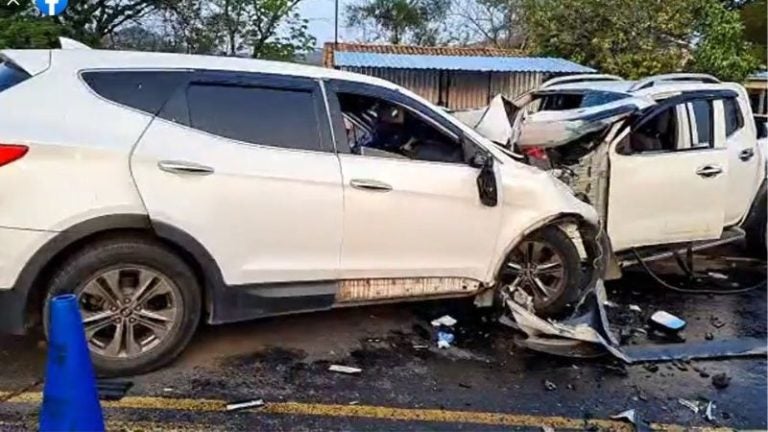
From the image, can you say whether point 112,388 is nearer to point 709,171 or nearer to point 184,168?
point 184,168

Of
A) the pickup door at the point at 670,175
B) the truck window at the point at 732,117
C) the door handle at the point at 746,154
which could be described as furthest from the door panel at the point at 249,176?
the door handle at the point at 746,154

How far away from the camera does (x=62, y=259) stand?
386 centimetres

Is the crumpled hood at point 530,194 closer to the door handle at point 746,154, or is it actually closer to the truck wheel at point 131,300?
the truck wheel at point 131,300

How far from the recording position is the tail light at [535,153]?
19.0ft

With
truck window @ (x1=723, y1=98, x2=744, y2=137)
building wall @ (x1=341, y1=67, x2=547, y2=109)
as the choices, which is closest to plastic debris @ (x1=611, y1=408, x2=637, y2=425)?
truck window @ (x1=723, y1=98, x2=744, y2=137)

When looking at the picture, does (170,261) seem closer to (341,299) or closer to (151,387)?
(151,387)

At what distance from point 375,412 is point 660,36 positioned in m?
18.1

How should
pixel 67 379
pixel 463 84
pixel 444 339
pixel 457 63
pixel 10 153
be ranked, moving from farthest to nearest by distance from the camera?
pixel 463 84 < pixel 457 63 < pixel 444 339 < pixel 10 153 < pixel 67 379

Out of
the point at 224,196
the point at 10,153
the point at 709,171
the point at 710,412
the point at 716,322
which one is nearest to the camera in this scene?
the point at 10,153

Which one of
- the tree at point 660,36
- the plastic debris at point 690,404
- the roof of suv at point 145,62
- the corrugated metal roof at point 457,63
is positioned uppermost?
the tree at point 660,36

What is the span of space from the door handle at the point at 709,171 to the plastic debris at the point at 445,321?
8.25ft

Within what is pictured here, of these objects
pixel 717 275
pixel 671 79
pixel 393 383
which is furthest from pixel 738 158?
pixel 393 383

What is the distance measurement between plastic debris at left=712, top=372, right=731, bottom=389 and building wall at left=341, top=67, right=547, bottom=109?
633 inches

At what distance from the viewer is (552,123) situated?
5.74 m
